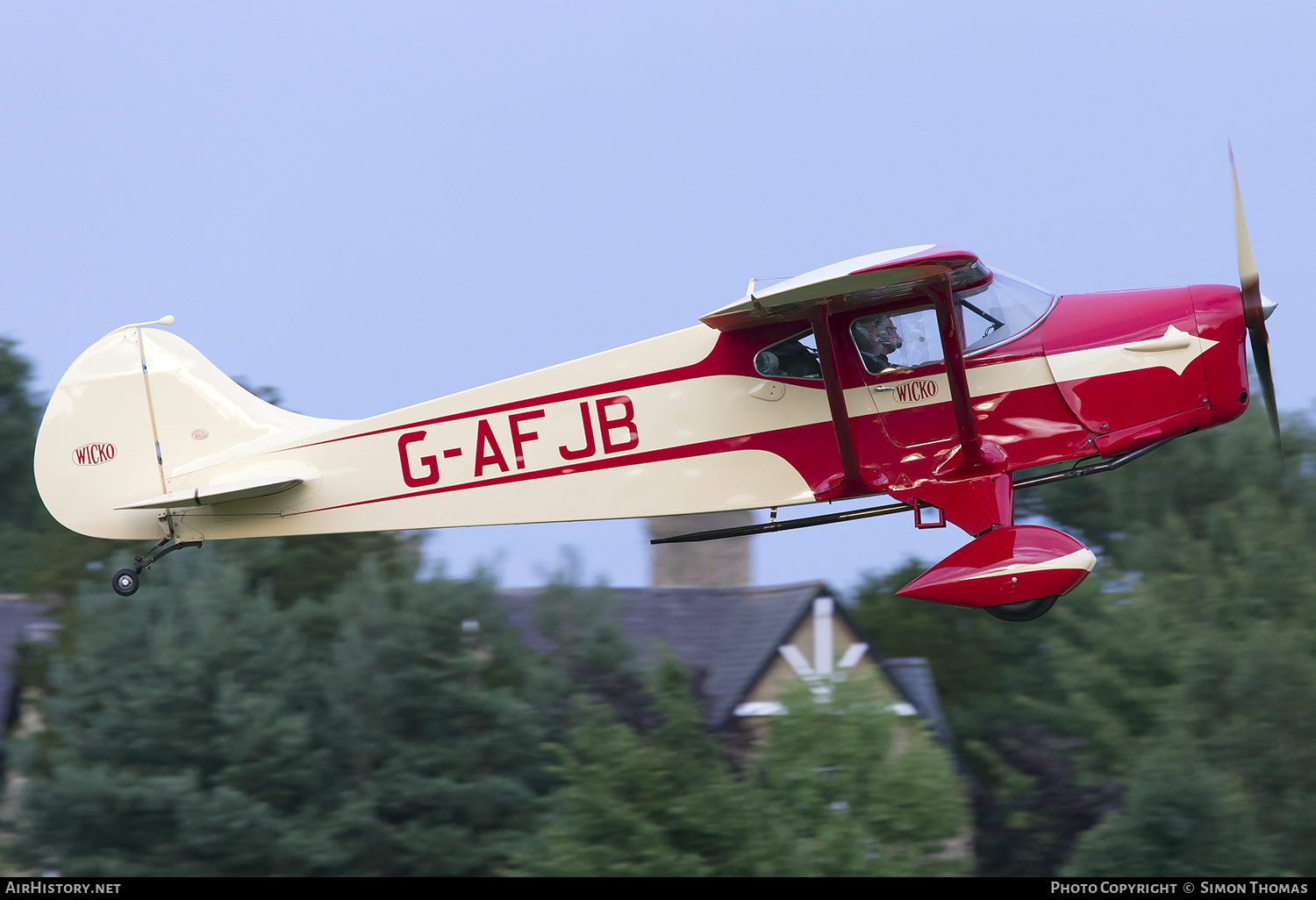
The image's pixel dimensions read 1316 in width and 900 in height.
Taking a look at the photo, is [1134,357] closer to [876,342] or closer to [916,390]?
[916,390]

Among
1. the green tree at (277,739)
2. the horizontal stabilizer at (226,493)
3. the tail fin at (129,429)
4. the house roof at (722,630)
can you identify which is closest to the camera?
the horizontal stabilizer at (226,493)

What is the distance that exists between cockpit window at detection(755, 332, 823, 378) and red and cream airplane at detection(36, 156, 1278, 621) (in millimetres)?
14

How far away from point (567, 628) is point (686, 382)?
98.8 feet

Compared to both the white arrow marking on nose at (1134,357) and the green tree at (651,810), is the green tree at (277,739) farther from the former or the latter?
the white arrow marking on nose at (1134,357)

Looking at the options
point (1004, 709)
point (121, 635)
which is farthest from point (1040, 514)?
point (121, 635)

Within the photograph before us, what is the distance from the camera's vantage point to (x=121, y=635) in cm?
3594

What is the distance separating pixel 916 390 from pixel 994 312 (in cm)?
79

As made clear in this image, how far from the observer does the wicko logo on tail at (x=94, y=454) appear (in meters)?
10.7

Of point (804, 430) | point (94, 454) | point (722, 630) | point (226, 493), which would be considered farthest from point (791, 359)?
point (722, 630)

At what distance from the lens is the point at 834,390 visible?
30.3 feet

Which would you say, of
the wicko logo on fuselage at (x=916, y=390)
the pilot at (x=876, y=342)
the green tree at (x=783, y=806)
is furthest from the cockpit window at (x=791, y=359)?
the green tree at (x=783, y=806)

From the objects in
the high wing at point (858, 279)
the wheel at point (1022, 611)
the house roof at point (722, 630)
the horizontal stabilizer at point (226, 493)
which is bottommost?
the house roof at point (722, 630)

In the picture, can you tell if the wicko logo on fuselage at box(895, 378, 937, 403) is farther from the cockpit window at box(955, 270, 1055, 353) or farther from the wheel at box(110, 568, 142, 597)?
the wheel at box(110, 568, 142, 597)

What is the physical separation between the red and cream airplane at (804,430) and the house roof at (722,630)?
78.3ft
